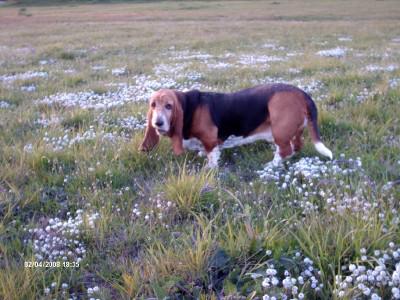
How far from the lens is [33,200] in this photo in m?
4.14

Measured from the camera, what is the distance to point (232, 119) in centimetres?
556

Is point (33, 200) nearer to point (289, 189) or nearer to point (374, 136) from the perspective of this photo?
point (289, 189)

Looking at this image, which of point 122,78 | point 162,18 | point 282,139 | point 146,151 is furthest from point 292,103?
point 162,18

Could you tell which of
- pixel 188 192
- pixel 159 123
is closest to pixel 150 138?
pixel 159 123

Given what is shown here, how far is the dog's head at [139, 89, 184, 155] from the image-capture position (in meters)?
5.11

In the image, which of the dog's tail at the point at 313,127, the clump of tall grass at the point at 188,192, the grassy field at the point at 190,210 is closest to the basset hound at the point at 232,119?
the dog's tail at the point at 313,127

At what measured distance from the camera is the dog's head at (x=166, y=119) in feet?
16.8

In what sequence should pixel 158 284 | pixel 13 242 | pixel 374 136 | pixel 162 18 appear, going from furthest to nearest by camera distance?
pixel 162 18 → pixel 374 136 → pixel 13 242 → pixel 158 284

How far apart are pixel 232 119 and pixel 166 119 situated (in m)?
0.95

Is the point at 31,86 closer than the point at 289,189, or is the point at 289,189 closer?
the point at 289,189

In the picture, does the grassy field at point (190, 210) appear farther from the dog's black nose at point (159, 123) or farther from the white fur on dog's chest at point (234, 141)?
the dog's black nose at point (159, 123)

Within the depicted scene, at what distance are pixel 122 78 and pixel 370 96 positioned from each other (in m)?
6.20

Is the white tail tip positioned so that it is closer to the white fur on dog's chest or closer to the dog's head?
the white fur on dog's chest

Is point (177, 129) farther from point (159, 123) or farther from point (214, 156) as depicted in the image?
point (214, 156)
